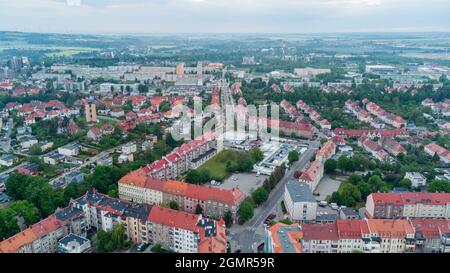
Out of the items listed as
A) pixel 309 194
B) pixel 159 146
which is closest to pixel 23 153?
pixel 159 146

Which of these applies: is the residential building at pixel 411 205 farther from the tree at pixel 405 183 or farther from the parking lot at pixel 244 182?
the parking lot at pixel 244 182

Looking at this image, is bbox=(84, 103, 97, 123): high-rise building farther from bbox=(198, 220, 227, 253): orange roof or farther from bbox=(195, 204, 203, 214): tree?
bbox=(198, 220, 227, 253): orange roof

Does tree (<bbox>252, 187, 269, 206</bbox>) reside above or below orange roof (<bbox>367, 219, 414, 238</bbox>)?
below

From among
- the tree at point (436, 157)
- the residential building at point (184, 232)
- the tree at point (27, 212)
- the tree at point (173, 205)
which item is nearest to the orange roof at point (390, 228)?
the residential building at point (184, 232)

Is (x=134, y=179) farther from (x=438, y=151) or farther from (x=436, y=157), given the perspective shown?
(x=438, y=151)

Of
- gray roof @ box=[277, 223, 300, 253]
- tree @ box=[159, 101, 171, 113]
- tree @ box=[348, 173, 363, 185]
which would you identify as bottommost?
tree @ box=[348, 173, 363, 185]

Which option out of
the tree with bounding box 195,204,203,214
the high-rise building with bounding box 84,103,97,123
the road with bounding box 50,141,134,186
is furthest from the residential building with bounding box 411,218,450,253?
the high-rise building with bounding box 84,103,97,123

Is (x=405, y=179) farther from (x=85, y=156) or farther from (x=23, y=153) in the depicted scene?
(x=23, y=153)
